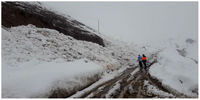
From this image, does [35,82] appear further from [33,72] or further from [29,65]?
[29,65]

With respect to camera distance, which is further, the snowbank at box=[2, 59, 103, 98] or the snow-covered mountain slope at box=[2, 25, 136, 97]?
the snow-covered mountain slope at box=[2, 25, 136, 97]

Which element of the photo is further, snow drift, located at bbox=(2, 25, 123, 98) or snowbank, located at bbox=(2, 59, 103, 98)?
snow drift, located at bbox=(2, 25, 123, 98)

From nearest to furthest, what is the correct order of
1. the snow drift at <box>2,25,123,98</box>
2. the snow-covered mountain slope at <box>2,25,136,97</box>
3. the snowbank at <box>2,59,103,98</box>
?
the snowbank at <box>2,59,103,98</box>
the snow drift at <box>2,25,123,98</box>
the snow-covered mountain slope at <box>2,25,136,97</box>

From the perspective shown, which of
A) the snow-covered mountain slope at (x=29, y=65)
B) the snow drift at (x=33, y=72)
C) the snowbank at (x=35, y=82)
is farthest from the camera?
the snow-covered mountain slope at (x=29, y=65)

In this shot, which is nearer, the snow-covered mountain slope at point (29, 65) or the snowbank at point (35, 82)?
the snowbank at point (35, 82)

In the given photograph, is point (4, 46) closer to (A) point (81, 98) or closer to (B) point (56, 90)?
(B) point (56, 90)

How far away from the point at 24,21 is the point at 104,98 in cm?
1634

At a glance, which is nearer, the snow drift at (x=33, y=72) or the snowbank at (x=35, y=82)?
the snowbank at (x=35, y=82)

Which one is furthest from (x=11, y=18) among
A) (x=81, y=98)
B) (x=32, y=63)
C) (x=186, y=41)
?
(x=186, y=41)

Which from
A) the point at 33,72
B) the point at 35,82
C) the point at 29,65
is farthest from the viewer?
the point at 29,65

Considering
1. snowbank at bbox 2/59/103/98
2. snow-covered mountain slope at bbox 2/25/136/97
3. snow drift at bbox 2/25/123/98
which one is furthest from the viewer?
snow-covered mountain slope at bbox 2/25/136/97

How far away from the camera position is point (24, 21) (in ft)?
51.4

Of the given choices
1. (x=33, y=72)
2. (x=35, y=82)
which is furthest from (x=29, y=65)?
Answer: (x=35, y=82)

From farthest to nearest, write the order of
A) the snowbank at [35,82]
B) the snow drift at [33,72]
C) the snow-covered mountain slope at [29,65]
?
the snow-covered mountain slope at [29,65] < the snow drift at [33,72] < the snowbank at [35,82]
